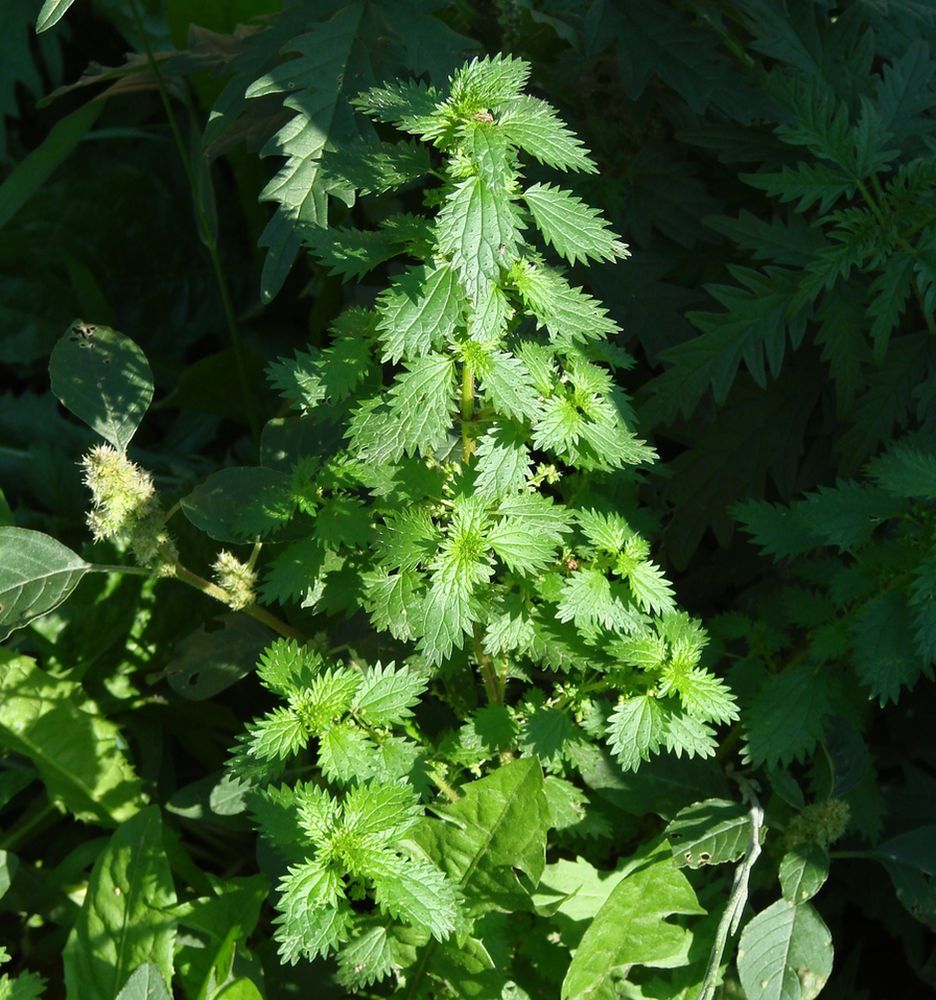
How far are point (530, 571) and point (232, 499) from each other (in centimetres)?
44

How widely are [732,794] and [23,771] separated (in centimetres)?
119

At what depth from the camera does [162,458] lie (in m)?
2.45

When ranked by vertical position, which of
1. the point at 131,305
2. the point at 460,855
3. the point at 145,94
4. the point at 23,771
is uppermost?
the point at 145,94

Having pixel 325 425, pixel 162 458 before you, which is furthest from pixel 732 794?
pixel 162 458

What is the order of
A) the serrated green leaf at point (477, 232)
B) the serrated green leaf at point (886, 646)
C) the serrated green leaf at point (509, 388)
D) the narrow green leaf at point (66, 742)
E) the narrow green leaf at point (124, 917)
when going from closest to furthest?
the serrated green leaf at point (477, 232)
the serrated green leaf at point (509, 388)
the serrated green leaf at point (886, 646)
the narrow green leaf at point (124, 917)
the narrow green leaf at point (66, 742)

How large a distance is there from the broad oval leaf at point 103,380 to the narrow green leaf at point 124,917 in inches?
22.6

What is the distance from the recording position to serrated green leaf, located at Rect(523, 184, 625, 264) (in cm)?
124

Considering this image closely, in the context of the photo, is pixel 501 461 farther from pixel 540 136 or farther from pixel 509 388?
pixel 540 136

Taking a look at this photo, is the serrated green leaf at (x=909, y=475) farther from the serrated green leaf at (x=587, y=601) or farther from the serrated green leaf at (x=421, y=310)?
the serrated green leaf at (x=421, y=310)

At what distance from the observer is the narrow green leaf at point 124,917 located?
1619mm

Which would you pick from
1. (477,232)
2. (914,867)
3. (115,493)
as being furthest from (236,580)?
(914,867)

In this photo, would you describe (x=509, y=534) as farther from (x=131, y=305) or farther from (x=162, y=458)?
(x=131, y=305)

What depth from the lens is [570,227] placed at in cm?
125

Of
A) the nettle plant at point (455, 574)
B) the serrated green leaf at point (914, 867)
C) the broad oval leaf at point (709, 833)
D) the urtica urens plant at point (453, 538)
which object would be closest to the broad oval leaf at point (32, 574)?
the nettle plant at point (455, 574)
